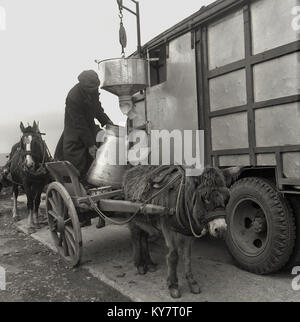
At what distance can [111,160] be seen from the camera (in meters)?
5.03

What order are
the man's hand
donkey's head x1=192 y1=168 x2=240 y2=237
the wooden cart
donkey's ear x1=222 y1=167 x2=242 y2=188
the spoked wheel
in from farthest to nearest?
the man's hand
the spoked wheel
the wooden cart
donkey's ear x1=222 y1=167 x2=242 y2=188
donkey's head x1=192 y1=168 x2=240 y2=237

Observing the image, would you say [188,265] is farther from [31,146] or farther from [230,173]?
[31,146]

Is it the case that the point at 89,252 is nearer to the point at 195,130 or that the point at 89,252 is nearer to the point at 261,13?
the point at 195,130

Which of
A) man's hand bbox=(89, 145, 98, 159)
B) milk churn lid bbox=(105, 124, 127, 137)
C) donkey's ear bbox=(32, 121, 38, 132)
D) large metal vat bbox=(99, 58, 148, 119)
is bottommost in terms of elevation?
man's hand bbox=(89, 145, 98, 159)

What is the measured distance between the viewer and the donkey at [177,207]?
3475mm

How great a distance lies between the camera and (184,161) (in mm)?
5496

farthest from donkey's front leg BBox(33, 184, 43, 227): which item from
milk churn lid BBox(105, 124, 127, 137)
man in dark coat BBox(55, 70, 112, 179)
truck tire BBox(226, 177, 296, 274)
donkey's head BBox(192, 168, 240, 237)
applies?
donkey's head BBox(192, 168, 240, 237)

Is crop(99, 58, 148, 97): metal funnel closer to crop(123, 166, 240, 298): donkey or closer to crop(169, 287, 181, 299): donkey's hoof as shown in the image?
crop(123, 166, 240, 298): donkey

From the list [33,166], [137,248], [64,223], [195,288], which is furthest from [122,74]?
[33,166]

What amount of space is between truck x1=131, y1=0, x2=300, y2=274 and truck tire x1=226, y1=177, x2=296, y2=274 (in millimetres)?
11

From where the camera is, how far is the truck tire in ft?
14.0

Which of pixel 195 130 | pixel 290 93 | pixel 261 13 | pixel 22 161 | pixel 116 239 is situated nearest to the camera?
pixel 290 93
